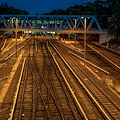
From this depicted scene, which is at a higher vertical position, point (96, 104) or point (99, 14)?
point (99, 14)

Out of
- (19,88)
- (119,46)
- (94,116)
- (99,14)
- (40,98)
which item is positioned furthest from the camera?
(99,14)

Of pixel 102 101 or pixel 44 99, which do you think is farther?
pixel 102 101

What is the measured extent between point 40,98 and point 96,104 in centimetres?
411

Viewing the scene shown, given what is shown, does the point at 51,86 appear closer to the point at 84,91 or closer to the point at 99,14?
the point at 84,91

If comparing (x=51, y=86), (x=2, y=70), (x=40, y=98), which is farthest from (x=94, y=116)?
(x=2, y=70)

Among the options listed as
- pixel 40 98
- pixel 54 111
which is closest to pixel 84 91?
pixel 40 98

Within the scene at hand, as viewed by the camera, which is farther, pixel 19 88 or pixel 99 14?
pixel 99 14

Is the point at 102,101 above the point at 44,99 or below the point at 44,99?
below

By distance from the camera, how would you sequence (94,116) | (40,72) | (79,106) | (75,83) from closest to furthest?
(94,116) < (79,106) < (75,83) < (40,72)

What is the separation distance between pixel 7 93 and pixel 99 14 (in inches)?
2669

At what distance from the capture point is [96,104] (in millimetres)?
16938

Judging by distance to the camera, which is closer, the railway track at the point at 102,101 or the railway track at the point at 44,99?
the railway track at the point at 44,99

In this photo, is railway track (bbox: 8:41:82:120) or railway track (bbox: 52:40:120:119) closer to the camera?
railway track (bbox: 8:41:82:120)

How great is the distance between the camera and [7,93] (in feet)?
63.1
